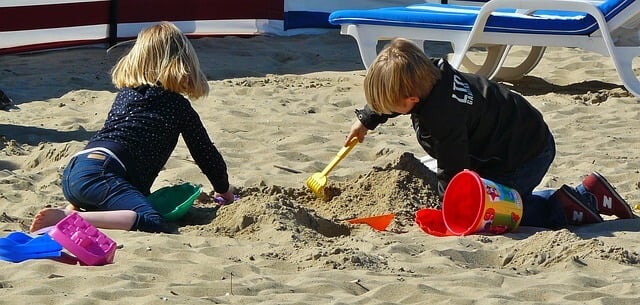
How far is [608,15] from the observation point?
22.5ft

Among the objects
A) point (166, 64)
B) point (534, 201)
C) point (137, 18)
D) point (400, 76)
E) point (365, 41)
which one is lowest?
point (137, 18)

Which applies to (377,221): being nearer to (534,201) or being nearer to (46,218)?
(534,201)

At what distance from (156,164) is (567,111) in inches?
124

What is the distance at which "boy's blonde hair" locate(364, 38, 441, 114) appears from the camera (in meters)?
3.98

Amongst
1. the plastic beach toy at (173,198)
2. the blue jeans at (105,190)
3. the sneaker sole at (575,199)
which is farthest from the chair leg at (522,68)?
the blue jeans at (105,190)

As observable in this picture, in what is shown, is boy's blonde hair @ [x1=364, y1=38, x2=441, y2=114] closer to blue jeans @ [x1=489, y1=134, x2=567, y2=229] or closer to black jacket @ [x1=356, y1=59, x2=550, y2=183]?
black jacket @ [x1=356, y1=59, x2=550, y2=183]

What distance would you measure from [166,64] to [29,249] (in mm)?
1059

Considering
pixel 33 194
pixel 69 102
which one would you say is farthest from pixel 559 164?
pixel 69 102

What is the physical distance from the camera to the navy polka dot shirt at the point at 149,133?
4.29 m

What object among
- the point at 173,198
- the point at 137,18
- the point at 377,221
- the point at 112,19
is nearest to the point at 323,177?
the point at 377,221

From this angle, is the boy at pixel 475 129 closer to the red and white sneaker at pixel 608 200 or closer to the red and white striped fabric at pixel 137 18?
the red and white sneaker at pixel 608 200

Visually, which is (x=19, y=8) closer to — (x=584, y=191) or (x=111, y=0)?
(x=111, y=0)

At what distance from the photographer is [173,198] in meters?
4.40

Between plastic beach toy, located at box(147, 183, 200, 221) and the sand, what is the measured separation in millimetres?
65
